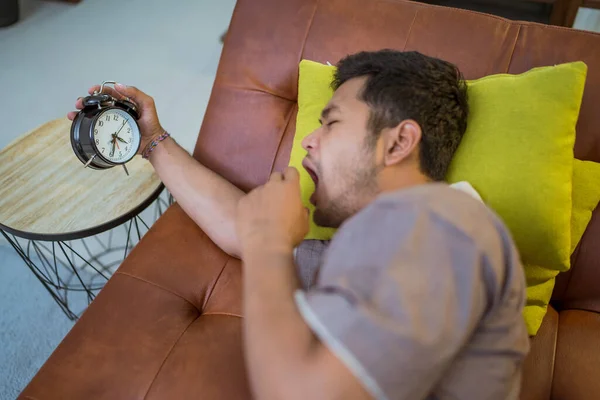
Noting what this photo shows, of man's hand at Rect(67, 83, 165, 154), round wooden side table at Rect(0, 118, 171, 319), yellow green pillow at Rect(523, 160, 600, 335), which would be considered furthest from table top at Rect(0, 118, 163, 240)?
yellow green pillow at Rect(523, 160, 600, 335)

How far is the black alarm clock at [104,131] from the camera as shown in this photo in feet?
3.73

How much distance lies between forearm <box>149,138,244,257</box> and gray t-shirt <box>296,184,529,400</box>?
1.81 feet

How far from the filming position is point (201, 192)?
124 cm

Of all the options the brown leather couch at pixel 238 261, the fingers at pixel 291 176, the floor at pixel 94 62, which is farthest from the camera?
the floor at pixel 94 62

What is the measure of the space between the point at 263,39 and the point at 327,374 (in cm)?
96

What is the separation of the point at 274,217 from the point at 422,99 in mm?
395

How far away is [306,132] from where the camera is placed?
3.95ft

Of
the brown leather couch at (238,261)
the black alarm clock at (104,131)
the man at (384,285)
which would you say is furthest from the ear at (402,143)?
the black alarm clock at (104,131)

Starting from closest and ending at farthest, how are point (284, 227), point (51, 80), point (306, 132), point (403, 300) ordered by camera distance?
point (403, 300) → point (284, 227) → point (306, 132) → point (51, 80)

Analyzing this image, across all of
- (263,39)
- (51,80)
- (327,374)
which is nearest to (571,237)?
(327,374)

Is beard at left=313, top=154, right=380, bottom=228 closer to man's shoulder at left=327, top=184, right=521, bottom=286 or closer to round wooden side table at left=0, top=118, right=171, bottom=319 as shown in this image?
man's shoulder at left=327, top=184, right=521, bottom=286

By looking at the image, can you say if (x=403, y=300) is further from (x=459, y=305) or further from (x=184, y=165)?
(x=184, y=165)

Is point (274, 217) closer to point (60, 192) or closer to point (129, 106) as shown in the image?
point (129, 106)

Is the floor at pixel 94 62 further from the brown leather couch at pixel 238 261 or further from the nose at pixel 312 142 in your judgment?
the nose at pixel 312 142
